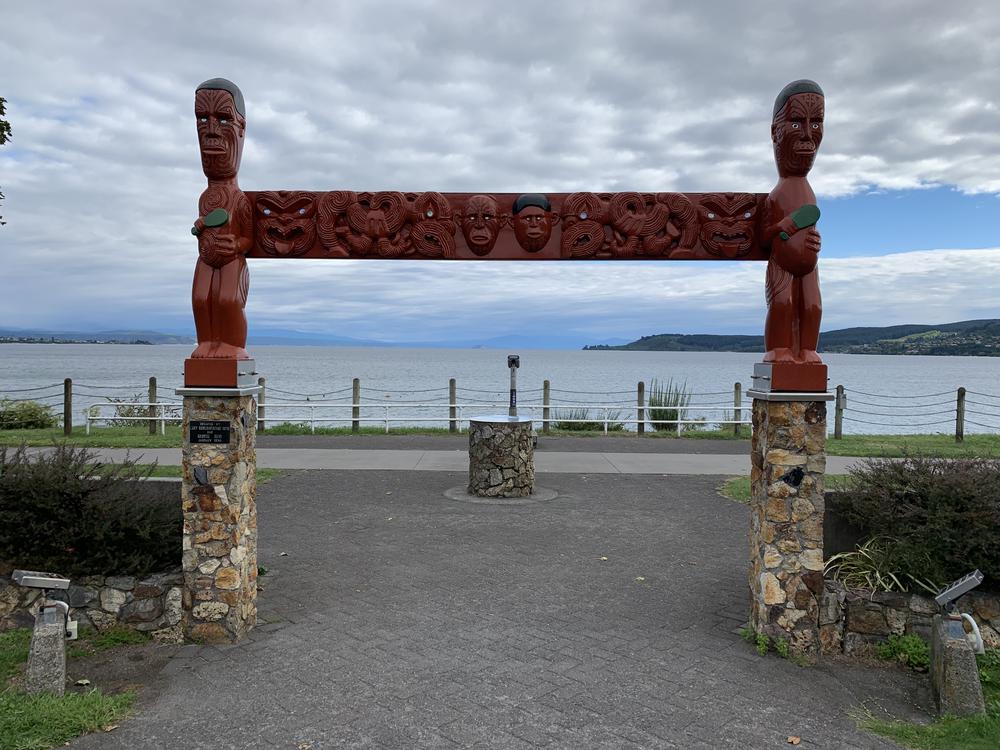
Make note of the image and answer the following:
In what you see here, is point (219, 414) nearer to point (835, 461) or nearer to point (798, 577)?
point (798, 577)

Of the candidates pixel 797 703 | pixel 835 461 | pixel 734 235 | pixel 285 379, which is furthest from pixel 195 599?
pixel 285 379

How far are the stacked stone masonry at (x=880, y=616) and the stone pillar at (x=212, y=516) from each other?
4.07m

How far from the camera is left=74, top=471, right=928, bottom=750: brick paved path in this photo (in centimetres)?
378

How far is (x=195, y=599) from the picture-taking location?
4992 mm

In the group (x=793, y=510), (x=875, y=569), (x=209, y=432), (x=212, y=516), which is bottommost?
(x=875, y=569)

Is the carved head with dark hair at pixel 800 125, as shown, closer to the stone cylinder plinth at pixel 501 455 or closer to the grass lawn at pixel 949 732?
the grass lawn at pixel 949 732

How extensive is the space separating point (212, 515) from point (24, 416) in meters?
15.2

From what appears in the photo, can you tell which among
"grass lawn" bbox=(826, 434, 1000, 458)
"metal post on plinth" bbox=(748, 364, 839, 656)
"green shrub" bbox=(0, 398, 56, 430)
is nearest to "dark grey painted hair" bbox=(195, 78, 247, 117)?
"metal post on plinth" bbox=(748, 364, 839, 656)

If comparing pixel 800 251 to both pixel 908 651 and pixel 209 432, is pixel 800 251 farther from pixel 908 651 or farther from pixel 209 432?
pixel 209 432

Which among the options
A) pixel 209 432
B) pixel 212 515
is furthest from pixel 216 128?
pixel 212 515

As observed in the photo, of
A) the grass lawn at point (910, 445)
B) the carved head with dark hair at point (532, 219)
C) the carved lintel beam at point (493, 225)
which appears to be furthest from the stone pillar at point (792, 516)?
the grass lawn at point (910, 445)

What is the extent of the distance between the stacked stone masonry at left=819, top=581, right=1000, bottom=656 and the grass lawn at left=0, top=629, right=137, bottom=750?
4.43 m

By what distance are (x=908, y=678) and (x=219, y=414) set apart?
4816 millimetres

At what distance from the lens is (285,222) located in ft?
17.5
